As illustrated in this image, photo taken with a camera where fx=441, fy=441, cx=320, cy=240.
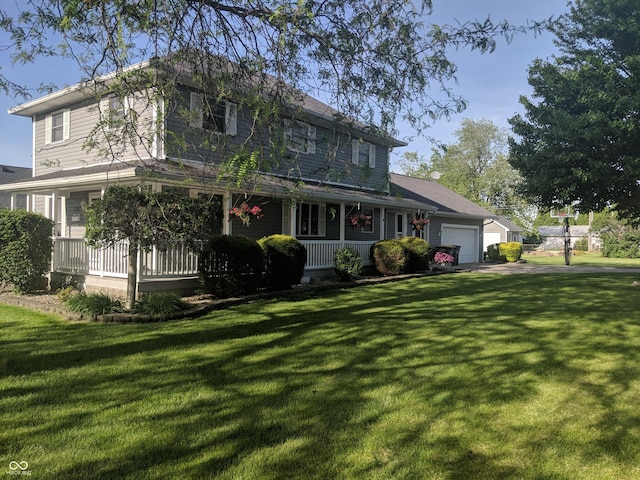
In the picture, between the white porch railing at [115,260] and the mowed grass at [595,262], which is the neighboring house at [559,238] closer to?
the mowed grass at [595,262]

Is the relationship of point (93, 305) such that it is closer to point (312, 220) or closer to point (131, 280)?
point (131, 280)

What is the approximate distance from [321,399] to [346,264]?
9.95 meters

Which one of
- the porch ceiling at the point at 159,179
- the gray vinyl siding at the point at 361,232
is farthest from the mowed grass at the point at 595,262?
the porch ceiling at the point at 159,179

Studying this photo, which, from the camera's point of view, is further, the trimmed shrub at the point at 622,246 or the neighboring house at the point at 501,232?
the neighboring house at the point at 501,232

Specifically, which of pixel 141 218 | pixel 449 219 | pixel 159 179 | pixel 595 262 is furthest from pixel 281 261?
pixel 595 262

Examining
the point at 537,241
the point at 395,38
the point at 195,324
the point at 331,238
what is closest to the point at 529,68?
the point at 331,238

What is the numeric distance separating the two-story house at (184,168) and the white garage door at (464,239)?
5.27 meters

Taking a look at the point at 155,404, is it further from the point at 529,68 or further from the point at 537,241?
the point at 537,241

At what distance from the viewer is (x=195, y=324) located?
736cm

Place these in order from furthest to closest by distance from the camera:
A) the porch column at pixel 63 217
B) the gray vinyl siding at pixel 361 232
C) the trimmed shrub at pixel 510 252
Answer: the trimmed shrub at pixel 510 252
the gray vinyl siding at pixel 361 232
the porch column at pixel 63 217

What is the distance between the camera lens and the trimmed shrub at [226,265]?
964 cm

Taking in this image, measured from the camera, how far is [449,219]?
24719mm

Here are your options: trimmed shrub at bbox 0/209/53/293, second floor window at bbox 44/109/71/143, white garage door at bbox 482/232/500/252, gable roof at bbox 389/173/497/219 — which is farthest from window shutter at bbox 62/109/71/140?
white garage door at bbox 482/232/500/252

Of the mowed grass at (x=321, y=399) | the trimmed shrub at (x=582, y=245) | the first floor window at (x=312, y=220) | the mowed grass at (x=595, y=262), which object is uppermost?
the first floor window at (x=312, y=220)
